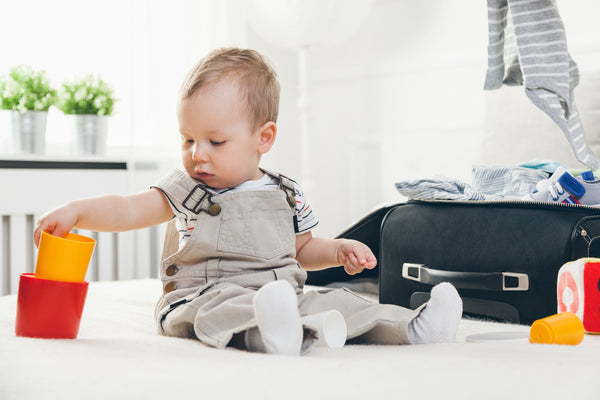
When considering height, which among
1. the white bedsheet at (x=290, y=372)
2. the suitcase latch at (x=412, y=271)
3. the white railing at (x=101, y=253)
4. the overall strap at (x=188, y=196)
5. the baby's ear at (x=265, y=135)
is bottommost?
the white railing at (x=101, y=253)

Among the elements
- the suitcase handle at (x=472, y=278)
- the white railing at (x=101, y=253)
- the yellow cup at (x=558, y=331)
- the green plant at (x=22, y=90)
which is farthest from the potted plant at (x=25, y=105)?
the yellow cup at (x=558, y=331)

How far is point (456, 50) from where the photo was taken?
2.46 m

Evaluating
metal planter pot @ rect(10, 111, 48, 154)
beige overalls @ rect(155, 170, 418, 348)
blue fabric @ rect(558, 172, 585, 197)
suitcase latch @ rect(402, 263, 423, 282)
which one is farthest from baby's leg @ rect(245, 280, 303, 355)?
metal planter pot @ rect(10, 111, 48, 154)

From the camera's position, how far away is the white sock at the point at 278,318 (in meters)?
0.75

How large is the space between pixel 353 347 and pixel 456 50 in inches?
71.6

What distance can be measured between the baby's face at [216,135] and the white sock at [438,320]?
13.8 inches

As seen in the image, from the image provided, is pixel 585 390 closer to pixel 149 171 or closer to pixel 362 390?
pixel 362 390

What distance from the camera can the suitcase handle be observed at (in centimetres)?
110

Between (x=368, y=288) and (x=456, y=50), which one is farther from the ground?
(x=456, y=50)

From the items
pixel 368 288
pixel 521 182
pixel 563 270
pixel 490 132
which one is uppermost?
pixel 490 132

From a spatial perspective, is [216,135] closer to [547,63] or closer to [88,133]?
[547,63]

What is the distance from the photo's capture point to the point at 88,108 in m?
2.18

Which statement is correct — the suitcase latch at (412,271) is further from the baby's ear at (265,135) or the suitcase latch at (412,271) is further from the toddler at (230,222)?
the baby's ear at (265,135)

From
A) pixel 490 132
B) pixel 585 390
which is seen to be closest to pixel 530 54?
pixel 585 390
